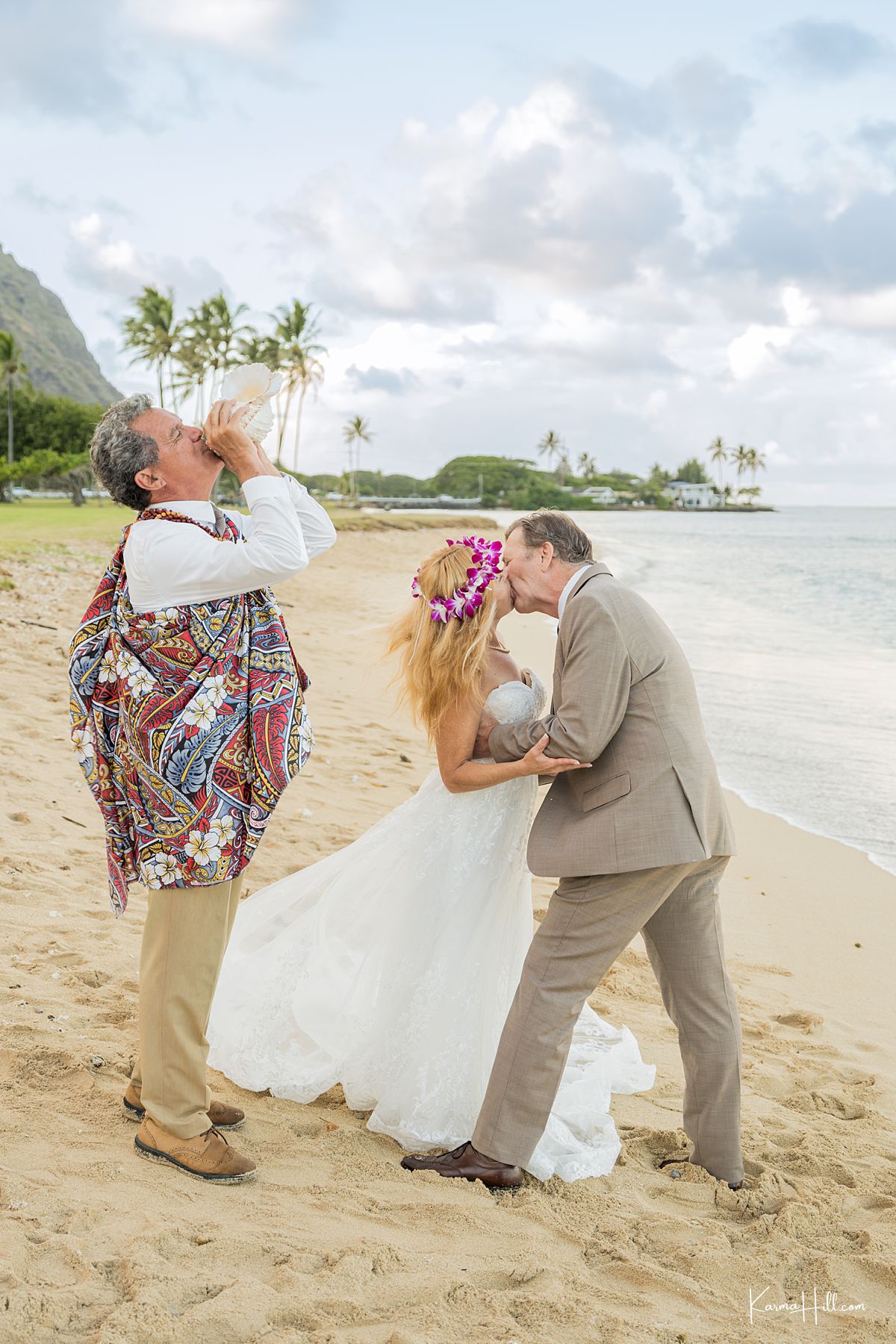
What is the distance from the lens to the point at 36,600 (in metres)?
11.9

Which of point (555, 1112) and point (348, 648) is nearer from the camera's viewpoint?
point (555, 1112)

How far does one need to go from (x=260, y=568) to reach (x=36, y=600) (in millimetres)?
10232

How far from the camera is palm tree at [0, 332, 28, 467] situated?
59781 mm

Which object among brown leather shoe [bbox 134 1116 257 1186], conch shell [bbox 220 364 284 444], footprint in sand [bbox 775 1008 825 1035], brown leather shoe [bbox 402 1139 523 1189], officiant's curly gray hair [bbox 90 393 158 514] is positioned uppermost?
conch shell [bbox 220 364 284 444]

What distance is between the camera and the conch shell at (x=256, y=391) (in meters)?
2.83

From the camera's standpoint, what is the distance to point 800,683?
44.2ft

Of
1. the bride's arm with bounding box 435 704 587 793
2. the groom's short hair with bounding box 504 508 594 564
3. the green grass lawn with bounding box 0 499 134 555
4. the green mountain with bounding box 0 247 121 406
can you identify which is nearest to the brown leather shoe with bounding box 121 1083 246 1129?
the bride's arm with bounding box 435 704 587 793

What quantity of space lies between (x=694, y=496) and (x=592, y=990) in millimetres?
169482

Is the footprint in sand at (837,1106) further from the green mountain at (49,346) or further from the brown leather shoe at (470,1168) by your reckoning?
the green mountain at (49,346)

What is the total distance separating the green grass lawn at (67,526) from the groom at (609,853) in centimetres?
924

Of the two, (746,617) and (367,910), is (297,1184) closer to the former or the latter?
(367,910)

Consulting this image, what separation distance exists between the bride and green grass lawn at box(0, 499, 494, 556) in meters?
8.59

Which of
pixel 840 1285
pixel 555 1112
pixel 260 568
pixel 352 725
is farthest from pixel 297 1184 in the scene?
pixel 352 725

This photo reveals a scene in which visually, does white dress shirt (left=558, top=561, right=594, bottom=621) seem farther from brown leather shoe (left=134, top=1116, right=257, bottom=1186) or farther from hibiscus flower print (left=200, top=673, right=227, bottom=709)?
brown leather shoe (left=134, top=1116, right=257, bottom=1186)
